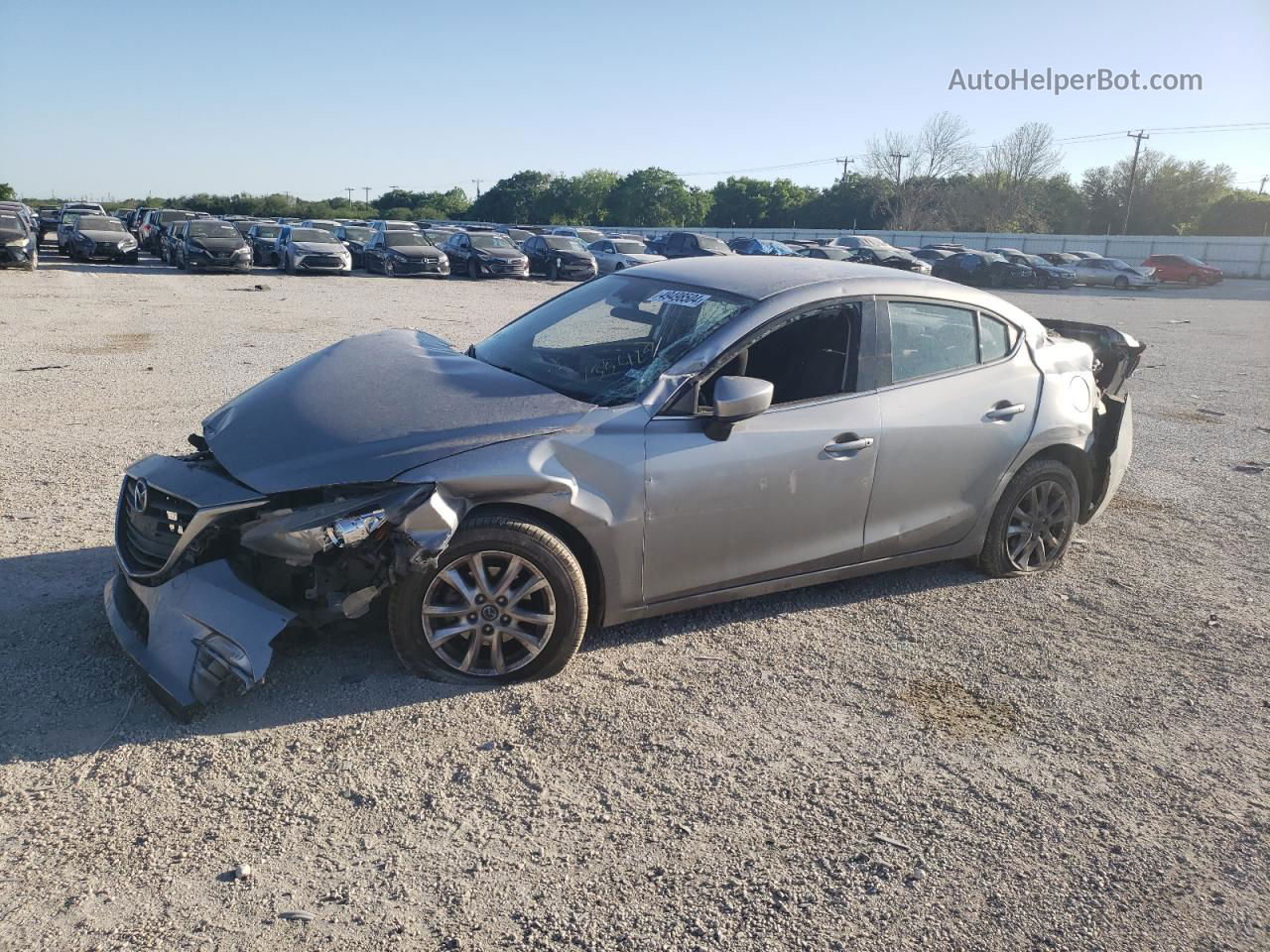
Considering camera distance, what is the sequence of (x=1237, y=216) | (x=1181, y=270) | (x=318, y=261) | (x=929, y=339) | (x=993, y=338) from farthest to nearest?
1. (x=1237, y=216)
2. (x=1181, y=270)
3. (x=318, y=261)
4. (x=993, y=338)
5. (x=929, y=339)

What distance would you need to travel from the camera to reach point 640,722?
3.73 m

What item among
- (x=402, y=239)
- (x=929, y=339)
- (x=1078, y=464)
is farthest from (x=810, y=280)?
(x=402, y=239)

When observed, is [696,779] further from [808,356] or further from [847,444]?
[808,356]

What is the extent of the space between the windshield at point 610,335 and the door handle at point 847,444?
0.75m

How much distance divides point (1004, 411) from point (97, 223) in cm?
3077

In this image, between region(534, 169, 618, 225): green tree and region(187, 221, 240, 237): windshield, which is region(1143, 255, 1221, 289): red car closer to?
region(187, 221, 240, 237): windshield

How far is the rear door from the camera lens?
472 cm

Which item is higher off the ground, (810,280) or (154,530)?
(810,280)

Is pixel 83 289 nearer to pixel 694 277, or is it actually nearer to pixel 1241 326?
pixel 694 277

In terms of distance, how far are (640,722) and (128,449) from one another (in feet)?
16.9

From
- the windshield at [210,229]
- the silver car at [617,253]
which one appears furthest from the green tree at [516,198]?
the windshield at [210,229]

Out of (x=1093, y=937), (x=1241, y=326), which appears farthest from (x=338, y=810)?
(x=1241, y=326)

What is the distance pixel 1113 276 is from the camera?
39.3 m

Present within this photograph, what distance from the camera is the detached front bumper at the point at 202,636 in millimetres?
3473
